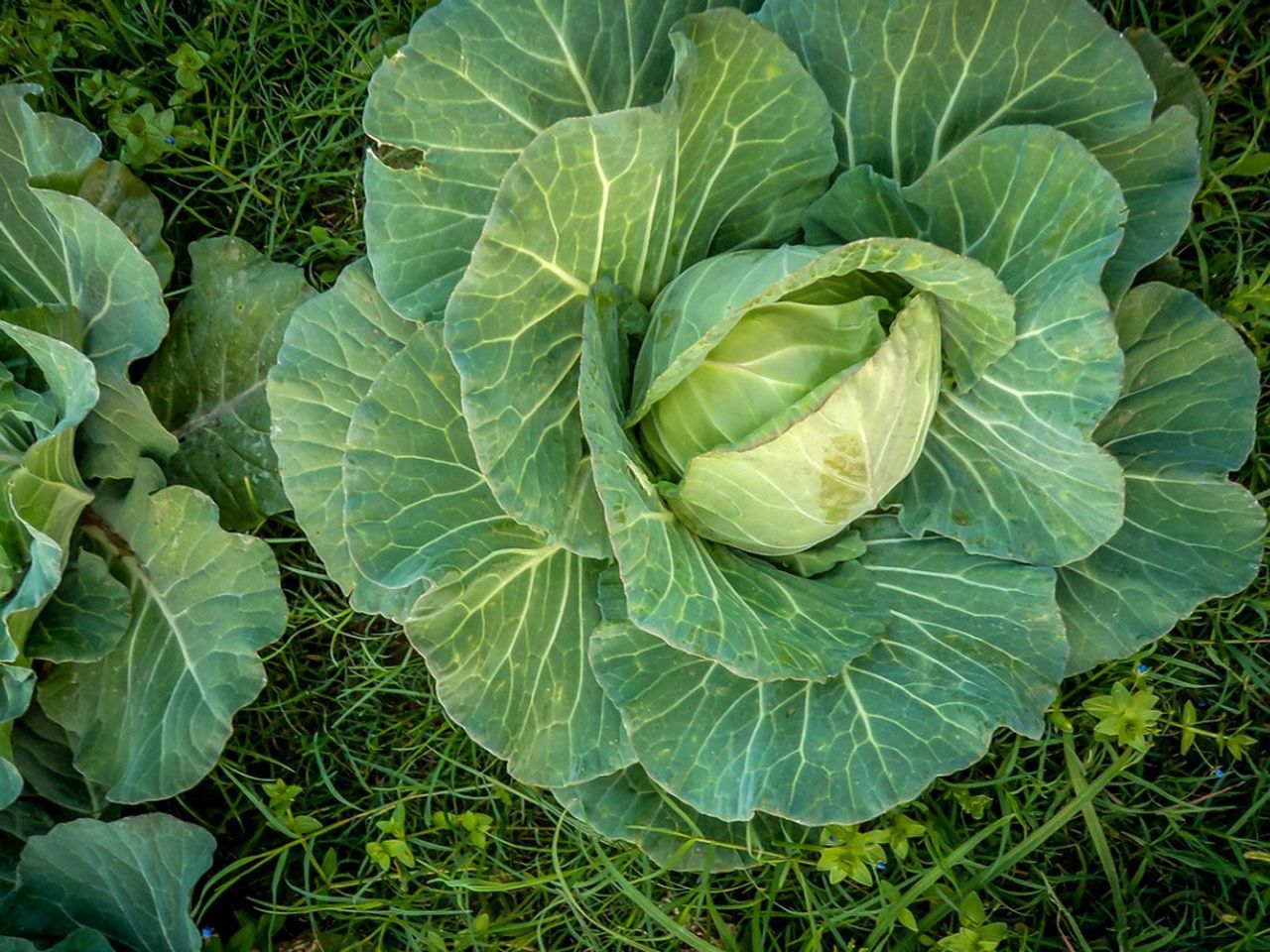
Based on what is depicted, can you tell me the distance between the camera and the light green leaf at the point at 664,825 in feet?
8.87

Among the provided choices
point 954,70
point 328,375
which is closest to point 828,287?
point 954,70

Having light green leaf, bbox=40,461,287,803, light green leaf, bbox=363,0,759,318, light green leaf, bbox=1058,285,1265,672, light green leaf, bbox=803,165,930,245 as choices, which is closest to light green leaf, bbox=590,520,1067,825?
light green leaf, bbox=1058,285,1265,672

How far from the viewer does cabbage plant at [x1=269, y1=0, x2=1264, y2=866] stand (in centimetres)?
207

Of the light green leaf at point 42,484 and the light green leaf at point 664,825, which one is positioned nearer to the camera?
the light green leaf at point 42,484

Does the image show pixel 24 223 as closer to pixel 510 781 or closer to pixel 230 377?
pixel 230 377

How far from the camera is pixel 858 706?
94.1 inches

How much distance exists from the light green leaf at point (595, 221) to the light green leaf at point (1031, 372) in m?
0.34

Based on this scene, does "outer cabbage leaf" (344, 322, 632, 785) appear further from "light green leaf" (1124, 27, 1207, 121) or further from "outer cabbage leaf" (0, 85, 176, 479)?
"light green leaf" (1124, 27, 1207, 121)

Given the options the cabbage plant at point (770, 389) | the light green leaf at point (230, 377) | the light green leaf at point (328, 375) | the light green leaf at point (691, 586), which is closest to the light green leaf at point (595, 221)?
the cabbage plant at point (770, 389)

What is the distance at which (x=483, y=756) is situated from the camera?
319cm

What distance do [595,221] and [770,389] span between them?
46 centimetres

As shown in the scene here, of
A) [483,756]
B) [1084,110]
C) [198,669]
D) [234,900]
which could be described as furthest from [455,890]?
[1084,110]

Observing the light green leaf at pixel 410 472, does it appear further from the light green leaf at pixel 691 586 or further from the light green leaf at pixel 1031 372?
the light green leaf at pixel 1031 372

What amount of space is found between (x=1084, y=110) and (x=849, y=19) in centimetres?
52
